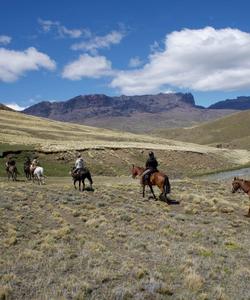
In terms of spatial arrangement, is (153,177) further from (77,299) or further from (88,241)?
(77,299)

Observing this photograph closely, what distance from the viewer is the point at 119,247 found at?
19.1 meters

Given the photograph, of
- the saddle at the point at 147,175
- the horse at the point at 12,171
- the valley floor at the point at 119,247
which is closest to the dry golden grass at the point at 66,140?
the horse at the point at 12,171

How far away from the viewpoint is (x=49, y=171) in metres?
55.4

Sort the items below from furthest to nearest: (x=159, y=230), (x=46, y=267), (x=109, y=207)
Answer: (x=109, y=207) → (x=159, y=230) → (x=46, y=267)

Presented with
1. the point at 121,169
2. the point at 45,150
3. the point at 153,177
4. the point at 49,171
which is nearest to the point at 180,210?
Answer: the point at 153,177

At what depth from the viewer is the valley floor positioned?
14109mm

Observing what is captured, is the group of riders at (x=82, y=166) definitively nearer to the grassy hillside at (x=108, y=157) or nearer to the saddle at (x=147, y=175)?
the saddle at (x=147, y=175)

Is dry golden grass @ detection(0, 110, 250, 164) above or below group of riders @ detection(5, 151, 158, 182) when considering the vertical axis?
above

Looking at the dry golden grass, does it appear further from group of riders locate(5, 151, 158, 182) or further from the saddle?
the saddle

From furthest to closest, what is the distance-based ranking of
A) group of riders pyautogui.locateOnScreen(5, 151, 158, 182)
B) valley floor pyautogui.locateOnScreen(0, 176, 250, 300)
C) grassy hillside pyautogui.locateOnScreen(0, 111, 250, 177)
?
1. grassy hillside pyautogui.locateOnScreen(0, 111, 250, 177)
2. group of riders pyautogui.locateOnScreen(5, 151, 158, 182)
3. valley floor pyautogui.locateOnScreen(0, 176, 250, 300)

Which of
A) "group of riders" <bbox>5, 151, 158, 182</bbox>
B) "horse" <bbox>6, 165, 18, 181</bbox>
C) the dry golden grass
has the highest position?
the dry golden grass

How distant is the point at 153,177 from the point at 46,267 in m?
14.8

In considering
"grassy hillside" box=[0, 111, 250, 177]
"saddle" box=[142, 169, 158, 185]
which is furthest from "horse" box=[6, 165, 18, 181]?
"saddle" box=[142, 169, 158, 185]

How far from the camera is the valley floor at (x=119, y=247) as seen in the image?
555 inches
